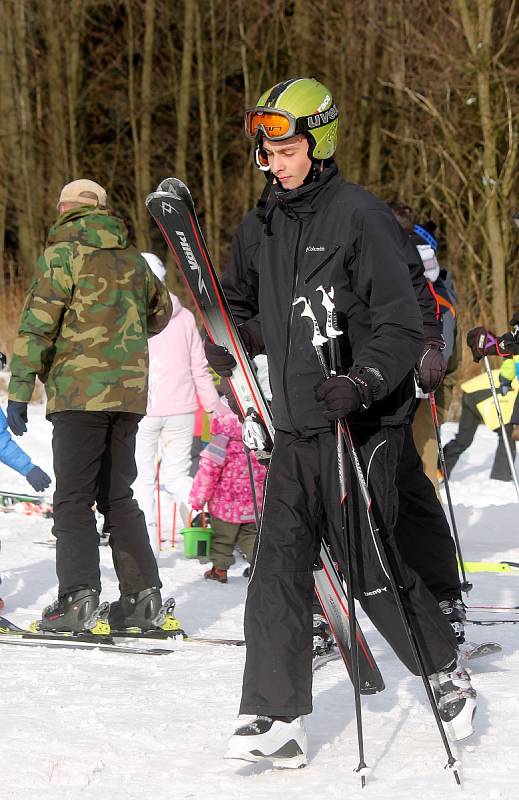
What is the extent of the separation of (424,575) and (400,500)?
1.14 ft

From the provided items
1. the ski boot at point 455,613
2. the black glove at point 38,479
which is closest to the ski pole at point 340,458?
the ski boot at point 455,613

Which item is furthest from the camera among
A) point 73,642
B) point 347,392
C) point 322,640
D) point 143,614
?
point 143,614

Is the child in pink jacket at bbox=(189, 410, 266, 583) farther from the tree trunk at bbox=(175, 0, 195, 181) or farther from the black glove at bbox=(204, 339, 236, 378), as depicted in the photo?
the tree trunk at bbox=(175, 0, 195, 181)

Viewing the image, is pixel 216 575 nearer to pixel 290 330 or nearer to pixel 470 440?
pixel 290 330

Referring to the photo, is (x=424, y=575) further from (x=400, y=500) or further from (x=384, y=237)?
(x=384, y=237)

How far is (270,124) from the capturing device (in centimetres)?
335

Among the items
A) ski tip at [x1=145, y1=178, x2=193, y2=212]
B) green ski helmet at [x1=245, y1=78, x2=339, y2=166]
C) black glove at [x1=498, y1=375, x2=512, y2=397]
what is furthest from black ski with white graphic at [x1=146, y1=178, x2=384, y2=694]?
black glove at [x1=498, y1=375, x2=512, y2=397]

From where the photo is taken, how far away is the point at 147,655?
15.4ft

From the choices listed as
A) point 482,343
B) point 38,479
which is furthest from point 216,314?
point 482,343

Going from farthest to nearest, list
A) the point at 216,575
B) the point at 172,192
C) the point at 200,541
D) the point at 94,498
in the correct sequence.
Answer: the point at 200,541 < the point at 216,575 < the point at 94,498 < the point at 172,192

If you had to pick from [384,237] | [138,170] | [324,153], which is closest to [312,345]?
[384,237]

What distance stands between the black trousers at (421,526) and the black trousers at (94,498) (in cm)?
131

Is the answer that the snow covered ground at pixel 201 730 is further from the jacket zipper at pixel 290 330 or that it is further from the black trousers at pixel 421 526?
the jacket zipper at pixel 290 330

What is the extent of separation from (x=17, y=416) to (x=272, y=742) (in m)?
2.20
